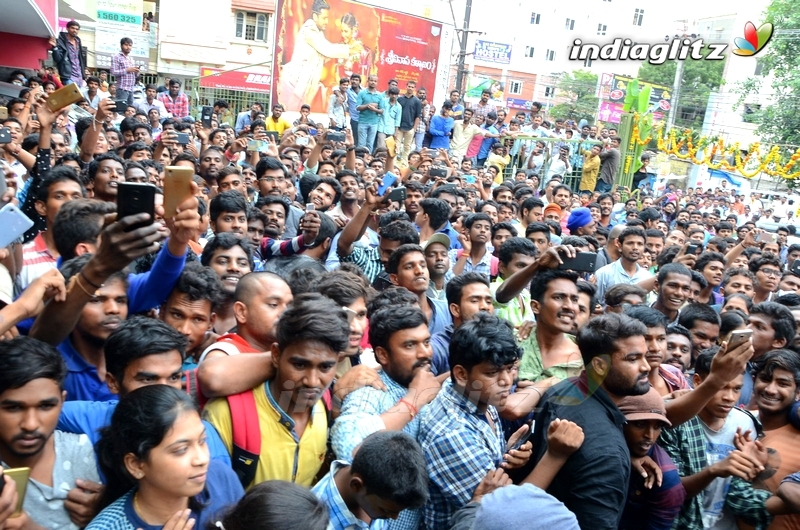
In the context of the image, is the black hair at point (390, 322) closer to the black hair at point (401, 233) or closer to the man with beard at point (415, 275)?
the man with beard at point (415, 275)

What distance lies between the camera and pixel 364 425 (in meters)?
2.36

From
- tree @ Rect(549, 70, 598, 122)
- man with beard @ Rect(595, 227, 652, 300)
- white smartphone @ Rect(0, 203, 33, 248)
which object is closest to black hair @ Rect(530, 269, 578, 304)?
man with beard @ Rect(595, 227, 652, 300)

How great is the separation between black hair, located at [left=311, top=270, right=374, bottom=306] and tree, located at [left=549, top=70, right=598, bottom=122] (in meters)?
31.7

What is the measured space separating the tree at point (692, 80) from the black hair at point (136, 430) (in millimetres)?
33119

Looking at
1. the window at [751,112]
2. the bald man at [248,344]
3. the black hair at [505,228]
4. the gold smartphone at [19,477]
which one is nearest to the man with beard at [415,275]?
the bald man at [248,344]

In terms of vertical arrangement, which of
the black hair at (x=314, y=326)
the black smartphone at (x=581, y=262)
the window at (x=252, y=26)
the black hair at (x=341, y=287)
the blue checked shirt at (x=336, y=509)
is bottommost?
the blue checked shirt at (x=336, y=509)

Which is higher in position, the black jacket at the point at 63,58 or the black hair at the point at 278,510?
the black jacket at the point at 63,58

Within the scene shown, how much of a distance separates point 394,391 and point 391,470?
2.58 feet

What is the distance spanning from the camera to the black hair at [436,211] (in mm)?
5605

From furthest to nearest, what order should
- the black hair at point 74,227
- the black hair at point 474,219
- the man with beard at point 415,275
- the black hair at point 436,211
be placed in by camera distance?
1. the black hair at point 436,211
2. the black hair at point 474,219
3. the man with beard at point 415,275
4. the black hair at point 74,227

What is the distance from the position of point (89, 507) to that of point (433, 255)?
2945 mm

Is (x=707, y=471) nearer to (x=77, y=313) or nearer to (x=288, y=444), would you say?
(x=288, y=444)

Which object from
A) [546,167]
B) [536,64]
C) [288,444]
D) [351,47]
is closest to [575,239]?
[288,444]

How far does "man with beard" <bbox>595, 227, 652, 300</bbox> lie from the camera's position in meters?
5.80
